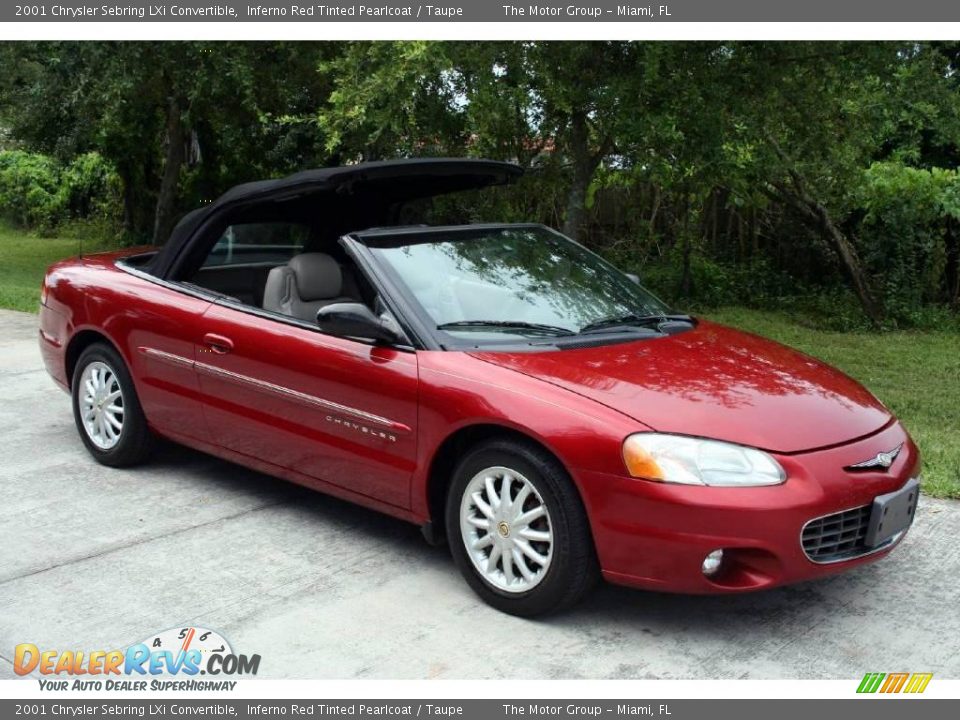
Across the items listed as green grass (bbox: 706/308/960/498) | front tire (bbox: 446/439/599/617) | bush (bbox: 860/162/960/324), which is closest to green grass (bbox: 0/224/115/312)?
green grass (bbox: 706/308/960/498)

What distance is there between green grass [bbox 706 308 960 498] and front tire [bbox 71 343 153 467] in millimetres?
4153

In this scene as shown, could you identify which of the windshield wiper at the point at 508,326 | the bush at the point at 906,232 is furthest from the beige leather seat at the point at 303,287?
the bush at the point at 906,232

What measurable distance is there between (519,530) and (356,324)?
1.10 m

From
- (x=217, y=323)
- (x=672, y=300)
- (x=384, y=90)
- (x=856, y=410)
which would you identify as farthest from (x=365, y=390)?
(x=672, y=300)

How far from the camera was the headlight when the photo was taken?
383cm

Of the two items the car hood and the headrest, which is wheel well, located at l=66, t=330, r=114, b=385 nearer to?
the headrest

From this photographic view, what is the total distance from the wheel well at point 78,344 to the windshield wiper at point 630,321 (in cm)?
274

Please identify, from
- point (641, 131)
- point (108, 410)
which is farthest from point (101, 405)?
point (641, 131)

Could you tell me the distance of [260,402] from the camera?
513 cm

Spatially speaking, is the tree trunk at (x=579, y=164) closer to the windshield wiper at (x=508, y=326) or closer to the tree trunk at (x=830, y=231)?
the tree trunk at (x=830, y=231)

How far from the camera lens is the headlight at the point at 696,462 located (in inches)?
151

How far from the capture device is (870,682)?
376 centimetres

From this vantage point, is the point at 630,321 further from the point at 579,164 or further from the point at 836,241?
the point at 836,241
